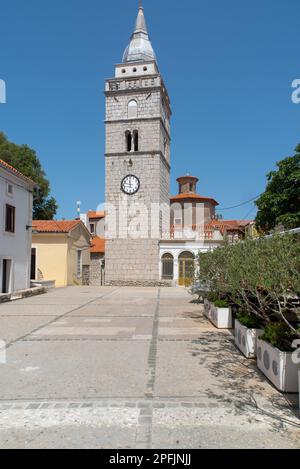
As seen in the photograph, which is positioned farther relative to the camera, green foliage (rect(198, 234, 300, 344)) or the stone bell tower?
the stone bell tower

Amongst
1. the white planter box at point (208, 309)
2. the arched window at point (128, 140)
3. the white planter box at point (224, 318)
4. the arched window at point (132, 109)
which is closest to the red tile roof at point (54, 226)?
the arched window at point (128, 140)

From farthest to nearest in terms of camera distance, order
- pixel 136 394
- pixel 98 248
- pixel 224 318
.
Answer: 1. pixel 98 248
2. pixel 224 318
3. pixel 136 394

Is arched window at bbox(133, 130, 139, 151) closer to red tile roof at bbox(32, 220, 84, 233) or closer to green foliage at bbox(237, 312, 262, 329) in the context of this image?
red tile roof at bbox(32, 220, 84, 233)

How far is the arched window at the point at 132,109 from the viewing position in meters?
31.4

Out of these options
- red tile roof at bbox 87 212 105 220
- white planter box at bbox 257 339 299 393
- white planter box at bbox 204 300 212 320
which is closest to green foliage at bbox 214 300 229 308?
white planter box at bbox 204 300 212 320

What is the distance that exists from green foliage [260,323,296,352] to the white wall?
1480 centimetres

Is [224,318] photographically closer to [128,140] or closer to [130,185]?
[130,185]

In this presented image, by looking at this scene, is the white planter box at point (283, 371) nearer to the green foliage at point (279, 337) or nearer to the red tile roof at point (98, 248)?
the green foliage at point (279, 337)

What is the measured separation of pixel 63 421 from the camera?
13.8 feet

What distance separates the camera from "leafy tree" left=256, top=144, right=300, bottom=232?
18.2m

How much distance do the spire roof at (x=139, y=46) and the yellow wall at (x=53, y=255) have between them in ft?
56.9

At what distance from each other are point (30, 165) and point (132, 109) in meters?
10.8

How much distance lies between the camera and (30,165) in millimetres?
34594

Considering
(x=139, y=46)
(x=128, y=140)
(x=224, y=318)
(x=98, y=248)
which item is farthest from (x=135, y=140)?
(x=224, y=318)
